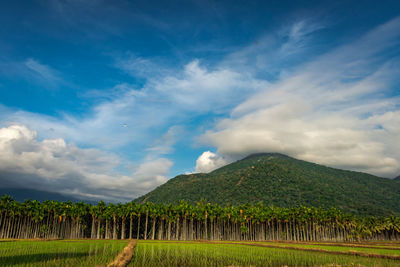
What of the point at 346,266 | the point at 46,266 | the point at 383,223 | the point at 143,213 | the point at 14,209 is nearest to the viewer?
the point at 46,266

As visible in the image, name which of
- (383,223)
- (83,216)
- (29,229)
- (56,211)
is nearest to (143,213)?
(83,216)

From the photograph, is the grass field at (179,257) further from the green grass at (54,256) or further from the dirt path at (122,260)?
the dirt path at (122,260)

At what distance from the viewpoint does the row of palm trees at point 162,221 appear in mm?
85500

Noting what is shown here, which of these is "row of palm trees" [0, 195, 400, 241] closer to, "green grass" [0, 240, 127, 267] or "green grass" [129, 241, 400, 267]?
"green grass" [0, 240, 127, 267]

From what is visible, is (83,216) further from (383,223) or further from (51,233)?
(383,223)

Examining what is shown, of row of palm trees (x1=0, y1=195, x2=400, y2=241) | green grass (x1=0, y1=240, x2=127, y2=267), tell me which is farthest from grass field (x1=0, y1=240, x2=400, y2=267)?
row of palm trees (x1=0, y1=195, x2=400, y2=241)

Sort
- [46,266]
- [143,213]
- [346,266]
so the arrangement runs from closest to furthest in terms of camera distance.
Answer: [46,266] → [346,266] → [143,213]

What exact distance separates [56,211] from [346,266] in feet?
291

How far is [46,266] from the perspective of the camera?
20656 millimetres

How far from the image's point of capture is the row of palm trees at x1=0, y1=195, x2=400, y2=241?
85500 millimetres

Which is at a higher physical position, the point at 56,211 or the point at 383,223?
the point at 56,211

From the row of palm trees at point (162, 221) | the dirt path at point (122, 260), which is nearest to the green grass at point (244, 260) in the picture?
the dirt path at point (122, 260)

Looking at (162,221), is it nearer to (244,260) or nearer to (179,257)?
(179,257)

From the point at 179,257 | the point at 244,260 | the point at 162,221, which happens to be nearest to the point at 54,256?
the point at 179,257
